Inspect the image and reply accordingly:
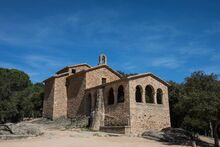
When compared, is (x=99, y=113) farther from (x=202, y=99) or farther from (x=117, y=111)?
(x=202, y=99)

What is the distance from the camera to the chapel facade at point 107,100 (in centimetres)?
2767

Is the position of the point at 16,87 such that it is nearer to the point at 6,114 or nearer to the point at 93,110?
the point at 6,114

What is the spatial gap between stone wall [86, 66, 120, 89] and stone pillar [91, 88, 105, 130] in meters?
3.72

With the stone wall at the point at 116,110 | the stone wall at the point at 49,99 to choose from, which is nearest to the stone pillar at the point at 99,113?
the stone wall at the point at 116,110

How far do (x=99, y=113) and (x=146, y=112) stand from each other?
560 centimetres

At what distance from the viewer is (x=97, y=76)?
35594 millimetres

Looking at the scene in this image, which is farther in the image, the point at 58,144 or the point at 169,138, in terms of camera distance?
the point at 169,138

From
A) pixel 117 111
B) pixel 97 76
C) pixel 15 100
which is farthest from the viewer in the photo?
pixel 15 100

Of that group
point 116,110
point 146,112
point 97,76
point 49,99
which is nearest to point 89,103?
point 97,76

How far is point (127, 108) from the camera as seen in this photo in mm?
27469

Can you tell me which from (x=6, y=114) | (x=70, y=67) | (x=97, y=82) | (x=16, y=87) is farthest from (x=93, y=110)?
(x=16, y=87)

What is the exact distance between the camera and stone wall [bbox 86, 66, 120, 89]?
34875mm

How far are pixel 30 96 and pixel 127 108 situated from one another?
27.0m

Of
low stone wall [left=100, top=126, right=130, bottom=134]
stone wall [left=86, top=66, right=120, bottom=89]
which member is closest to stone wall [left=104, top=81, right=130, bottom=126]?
low stone wall [left=100, top=126, right=130, bottom=134]
